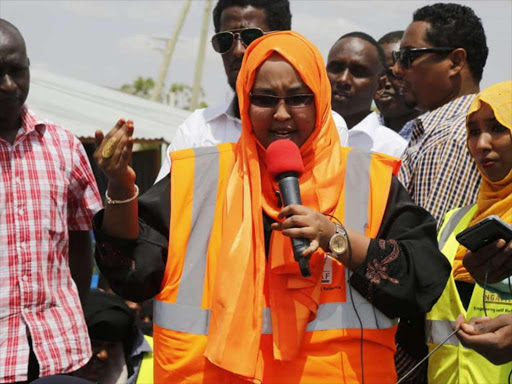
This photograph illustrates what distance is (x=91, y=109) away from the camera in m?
11.9

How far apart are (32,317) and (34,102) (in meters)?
7.18

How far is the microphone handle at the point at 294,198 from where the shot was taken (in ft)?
8.87

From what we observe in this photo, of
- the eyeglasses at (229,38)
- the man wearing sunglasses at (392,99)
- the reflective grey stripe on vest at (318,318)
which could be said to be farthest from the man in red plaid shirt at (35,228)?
the man wearing sunglasses at (392,99)

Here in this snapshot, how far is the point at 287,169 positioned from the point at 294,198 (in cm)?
11

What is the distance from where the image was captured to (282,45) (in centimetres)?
323

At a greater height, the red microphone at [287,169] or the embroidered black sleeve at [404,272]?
the red microphone at [287,169]

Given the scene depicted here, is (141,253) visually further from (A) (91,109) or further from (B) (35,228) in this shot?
(A) (91,109)

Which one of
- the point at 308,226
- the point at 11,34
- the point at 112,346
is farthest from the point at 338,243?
the point at 112,346

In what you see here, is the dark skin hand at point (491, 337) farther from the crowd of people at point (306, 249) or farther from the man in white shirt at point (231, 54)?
the man in white shirt at point (231, 54)

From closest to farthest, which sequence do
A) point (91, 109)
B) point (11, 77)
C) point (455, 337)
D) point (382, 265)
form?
1. point (382, 265)
2. point (455, 337)
3. point (11, 77)
4. point (91, 109)

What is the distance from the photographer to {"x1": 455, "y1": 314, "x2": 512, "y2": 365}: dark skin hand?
306cm

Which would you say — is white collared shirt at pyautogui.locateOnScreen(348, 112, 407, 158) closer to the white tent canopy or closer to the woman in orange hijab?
the woman in orange hijab

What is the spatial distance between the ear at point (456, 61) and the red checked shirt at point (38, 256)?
1.94m

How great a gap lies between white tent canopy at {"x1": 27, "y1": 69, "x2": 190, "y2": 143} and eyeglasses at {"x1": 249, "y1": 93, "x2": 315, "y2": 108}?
6129 millimetres
